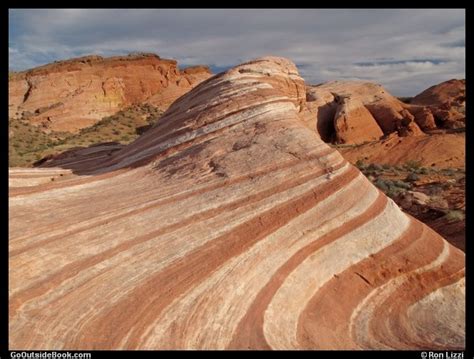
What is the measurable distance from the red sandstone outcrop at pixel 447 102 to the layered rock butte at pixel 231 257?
31313 millimetres

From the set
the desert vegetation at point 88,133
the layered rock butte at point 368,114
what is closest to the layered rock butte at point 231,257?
the desert vegetation at point 88,133

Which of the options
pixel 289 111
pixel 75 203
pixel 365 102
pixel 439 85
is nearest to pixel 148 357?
pixel 75 203

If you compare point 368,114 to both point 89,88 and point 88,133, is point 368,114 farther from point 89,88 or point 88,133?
point 89,88

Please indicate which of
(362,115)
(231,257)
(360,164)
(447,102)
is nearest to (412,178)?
(360,164)

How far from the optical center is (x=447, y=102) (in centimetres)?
3850

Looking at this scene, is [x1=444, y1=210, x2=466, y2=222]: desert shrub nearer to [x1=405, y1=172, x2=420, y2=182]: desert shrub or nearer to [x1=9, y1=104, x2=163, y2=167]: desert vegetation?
[x1=405, y1=172, x2=420, y2=182]: desert shrub

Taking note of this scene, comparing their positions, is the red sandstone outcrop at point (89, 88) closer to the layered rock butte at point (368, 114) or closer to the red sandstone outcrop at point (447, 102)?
the layered rock butte at point (368, 114)

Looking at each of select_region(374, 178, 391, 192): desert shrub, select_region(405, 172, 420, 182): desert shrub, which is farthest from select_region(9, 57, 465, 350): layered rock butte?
select_region(405, 172, 420, 182): desert shrub

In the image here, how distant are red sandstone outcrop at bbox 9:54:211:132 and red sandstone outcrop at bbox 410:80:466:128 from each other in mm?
28075

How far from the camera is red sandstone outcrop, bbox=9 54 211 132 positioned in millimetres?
42625

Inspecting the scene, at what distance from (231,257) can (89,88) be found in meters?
43.8

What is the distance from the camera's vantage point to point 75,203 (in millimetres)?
7422

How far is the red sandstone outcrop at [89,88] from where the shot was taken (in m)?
42.6

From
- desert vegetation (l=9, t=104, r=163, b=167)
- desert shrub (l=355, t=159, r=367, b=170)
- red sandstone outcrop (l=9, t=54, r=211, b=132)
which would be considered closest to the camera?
desert shrub (l=355, t=159, r=367, b=170)
